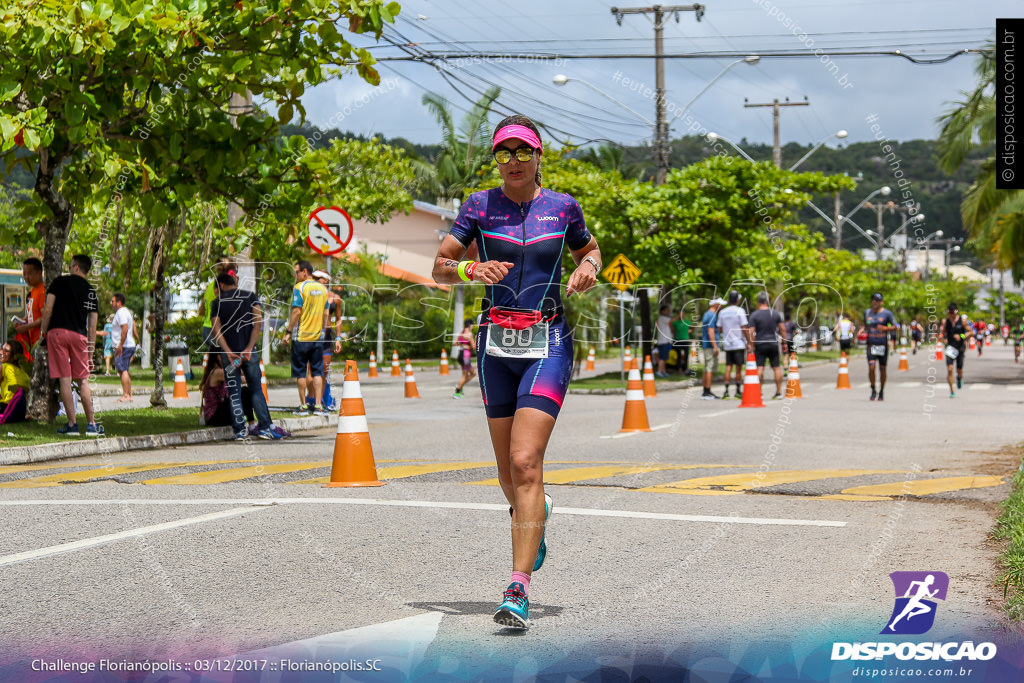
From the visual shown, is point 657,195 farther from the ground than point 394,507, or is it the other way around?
point 657,195

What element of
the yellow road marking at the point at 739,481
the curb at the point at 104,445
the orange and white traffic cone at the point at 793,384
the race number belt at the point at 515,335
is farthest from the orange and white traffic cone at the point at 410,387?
the race number belt at the point at 515,335

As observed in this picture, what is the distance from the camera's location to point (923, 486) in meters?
9.45

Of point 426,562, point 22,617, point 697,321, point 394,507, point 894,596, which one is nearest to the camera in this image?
point 22,617

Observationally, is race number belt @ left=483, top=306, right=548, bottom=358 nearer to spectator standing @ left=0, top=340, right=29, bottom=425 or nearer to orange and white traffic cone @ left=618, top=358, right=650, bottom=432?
orange and white traffic cone @ left=618, top=358, right=650, bottom=432

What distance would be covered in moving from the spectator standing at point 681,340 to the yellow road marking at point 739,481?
805 inches

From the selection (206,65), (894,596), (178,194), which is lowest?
(894,596)

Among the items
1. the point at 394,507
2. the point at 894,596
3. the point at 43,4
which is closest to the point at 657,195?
the point at 43,4

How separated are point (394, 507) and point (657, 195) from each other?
76.0 feet

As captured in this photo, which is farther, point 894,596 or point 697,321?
point 697,321

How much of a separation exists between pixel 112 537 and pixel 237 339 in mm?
6753

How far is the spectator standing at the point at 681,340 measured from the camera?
104 feet

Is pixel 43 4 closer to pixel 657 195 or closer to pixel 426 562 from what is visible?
pixel 426 562

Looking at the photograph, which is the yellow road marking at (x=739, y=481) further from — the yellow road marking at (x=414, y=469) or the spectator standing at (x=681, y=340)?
the spectator standing at (x=681, y=340)

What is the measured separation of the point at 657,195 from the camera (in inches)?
1190
